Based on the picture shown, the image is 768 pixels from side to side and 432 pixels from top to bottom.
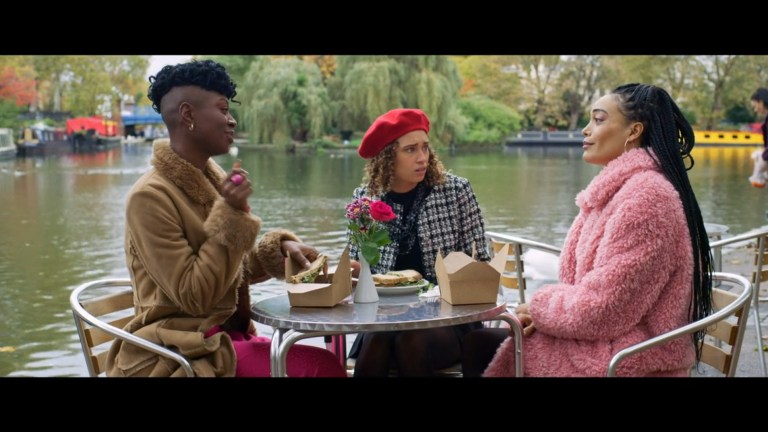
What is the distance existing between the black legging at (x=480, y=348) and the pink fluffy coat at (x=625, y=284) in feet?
0.73

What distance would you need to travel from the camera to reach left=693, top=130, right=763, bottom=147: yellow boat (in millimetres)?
42172

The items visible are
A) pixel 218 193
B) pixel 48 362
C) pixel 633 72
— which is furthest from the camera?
pixel 633 72

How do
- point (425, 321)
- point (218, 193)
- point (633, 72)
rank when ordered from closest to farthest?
point (425, 321) < point (218, 193) < point (633, 72)

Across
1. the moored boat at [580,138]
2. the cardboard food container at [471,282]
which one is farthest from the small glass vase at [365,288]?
the moored boat at [580,138]

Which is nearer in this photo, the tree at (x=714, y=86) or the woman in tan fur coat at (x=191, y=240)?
the woman in tan fur coat at (x=191, y=240)

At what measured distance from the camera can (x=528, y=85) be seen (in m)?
46.8

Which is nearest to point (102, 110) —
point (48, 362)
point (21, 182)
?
point (21, 182)

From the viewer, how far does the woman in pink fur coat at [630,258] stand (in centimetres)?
261

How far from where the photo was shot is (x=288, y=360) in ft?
9.71

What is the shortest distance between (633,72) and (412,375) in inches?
1715

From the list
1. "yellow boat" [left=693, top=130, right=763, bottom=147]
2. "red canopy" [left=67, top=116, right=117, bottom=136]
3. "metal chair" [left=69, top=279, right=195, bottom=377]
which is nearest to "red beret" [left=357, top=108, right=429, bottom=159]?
"metal chair" [left=69, top=279, right=195, bottom=377]

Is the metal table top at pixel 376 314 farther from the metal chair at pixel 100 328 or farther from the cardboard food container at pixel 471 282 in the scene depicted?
the metal chair at pixel 100 328
